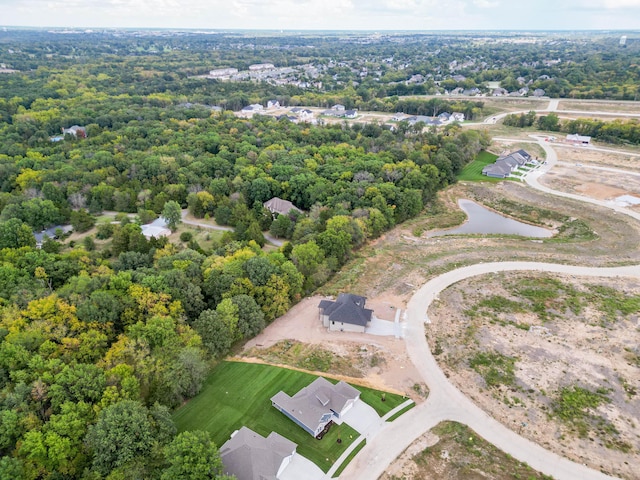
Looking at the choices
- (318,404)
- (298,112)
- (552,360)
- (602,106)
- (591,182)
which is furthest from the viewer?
(602,106)

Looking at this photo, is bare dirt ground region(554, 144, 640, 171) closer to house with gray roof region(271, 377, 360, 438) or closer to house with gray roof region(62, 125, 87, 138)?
house with gray roof region(271, 377, 360, 438)

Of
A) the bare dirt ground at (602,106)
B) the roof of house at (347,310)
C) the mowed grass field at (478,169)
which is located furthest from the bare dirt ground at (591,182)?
the roof of house at (347,310)

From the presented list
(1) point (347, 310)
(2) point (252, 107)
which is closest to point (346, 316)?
(1) point (347, 310)

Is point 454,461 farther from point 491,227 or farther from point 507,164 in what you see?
point 507,164

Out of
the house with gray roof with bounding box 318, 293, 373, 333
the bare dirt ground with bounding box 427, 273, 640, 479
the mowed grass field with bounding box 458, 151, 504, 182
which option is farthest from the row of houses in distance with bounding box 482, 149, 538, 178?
the house with gray roof with bounding box 318, 293, 373, 333

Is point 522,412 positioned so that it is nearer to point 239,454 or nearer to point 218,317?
point 239,454

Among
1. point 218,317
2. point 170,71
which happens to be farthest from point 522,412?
point 170,71
